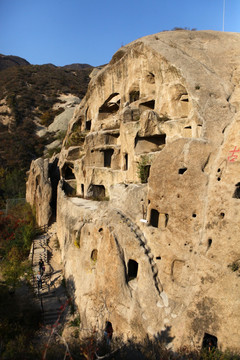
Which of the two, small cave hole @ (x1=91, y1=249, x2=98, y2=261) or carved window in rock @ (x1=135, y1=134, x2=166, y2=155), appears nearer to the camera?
small cave hole @ (x1=91, y1=249, x2=98, y2=261)

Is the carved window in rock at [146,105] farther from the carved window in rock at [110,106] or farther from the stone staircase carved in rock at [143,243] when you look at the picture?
the stone staircase carved in rock at [143,243]

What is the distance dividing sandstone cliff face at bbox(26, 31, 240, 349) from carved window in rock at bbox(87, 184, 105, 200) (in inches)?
134

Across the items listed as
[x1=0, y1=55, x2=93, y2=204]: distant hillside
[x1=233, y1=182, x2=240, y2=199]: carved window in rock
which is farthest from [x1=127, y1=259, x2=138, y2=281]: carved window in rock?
[x1=0, y1=55, x2=93, y2=204]: distant hillside

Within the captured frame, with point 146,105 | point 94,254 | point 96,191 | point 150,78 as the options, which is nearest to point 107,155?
point 96,191

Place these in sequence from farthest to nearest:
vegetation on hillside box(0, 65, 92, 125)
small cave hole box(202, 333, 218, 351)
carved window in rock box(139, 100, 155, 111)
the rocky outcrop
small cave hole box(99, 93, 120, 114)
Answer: vegetation on hillside box(0, 65, 92, 125) < the rocky outcrop < small cave hole box(99, 93, 120, 114) < carved window in rock box(139, 100, 155, 111) < small cave hole box(202, 333, 218, 351)

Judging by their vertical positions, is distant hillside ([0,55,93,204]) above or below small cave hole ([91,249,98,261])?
above

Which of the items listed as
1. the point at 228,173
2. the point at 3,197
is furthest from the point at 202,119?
the point at 3,197

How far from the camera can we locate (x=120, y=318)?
28.3 ft

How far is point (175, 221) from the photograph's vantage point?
8.58m

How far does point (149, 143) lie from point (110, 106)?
8103 mm

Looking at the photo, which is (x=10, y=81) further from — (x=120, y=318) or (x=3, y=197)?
(x=120, y=318)

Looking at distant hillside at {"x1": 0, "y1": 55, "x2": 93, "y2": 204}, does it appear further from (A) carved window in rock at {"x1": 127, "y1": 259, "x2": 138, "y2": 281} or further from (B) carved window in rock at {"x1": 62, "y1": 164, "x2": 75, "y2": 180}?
(A) carved window in rock at {"x1": 127, "y1": 259, "x2": 138, "y2": 281}

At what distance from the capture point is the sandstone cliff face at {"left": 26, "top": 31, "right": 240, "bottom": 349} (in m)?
7.44

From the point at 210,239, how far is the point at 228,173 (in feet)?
7.23
